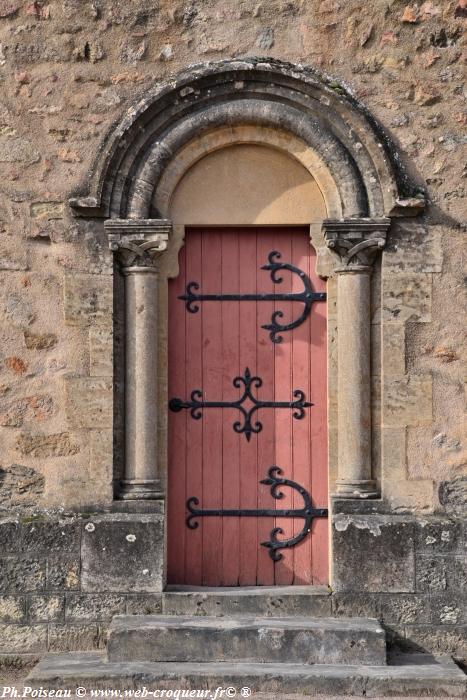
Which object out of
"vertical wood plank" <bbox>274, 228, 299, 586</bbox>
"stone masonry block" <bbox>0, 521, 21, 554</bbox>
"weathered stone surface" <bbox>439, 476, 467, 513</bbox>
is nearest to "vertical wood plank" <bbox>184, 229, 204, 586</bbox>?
"vertical wood plank" <bbox>274, 228, 299, 586</bbox>

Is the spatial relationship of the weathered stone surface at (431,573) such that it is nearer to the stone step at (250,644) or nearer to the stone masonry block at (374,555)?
the stone masonry block at (374,555)

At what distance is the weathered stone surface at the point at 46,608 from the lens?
668 centimetres

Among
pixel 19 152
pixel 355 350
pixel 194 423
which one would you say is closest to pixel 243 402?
pixel 194 423

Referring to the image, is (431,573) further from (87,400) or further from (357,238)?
(87,400)

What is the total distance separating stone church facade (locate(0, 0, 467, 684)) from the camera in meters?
6.70

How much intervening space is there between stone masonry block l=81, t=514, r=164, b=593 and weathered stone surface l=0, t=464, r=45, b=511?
0.42 m

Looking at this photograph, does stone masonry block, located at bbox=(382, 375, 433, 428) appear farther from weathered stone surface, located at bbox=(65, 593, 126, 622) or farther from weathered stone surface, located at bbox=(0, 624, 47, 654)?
weathered stone surface, located at bbox=(0, 624, 47, 654)

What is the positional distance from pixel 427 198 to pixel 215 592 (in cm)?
282

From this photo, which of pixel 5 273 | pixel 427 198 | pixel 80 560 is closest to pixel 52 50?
pixel 5 273

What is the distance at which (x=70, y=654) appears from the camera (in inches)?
259

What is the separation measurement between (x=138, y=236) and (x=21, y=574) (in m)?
2.24

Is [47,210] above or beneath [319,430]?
above

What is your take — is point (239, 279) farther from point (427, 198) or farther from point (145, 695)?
point (145, 695)

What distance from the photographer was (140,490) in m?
6.80
